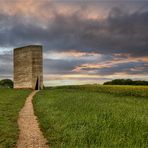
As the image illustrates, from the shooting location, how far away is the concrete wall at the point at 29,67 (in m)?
56.3

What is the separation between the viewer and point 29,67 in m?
56.5

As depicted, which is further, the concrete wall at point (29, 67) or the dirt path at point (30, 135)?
the concrete wall at point (29, 67)

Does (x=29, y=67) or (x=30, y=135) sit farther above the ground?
(x=29, y=67)

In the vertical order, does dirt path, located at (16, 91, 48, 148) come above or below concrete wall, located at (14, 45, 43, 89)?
below

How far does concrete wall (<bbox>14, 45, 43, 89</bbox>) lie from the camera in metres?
56.3

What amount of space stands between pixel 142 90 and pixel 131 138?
2539 centimetres

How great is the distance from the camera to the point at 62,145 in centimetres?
1062

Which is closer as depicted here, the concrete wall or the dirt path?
the dirt path

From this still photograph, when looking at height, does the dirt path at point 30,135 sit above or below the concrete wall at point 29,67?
below

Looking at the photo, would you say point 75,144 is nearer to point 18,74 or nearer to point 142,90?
point 142,90

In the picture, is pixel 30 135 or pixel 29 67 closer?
pixel 30 135

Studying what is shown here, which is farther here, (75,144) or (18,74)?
(18,74)

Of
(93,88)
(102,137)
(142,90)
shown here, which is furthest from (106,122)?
(93,88)

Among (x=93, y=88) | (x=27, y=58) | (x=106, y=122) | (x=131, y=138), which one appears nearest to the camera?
(x=131, y=138)
